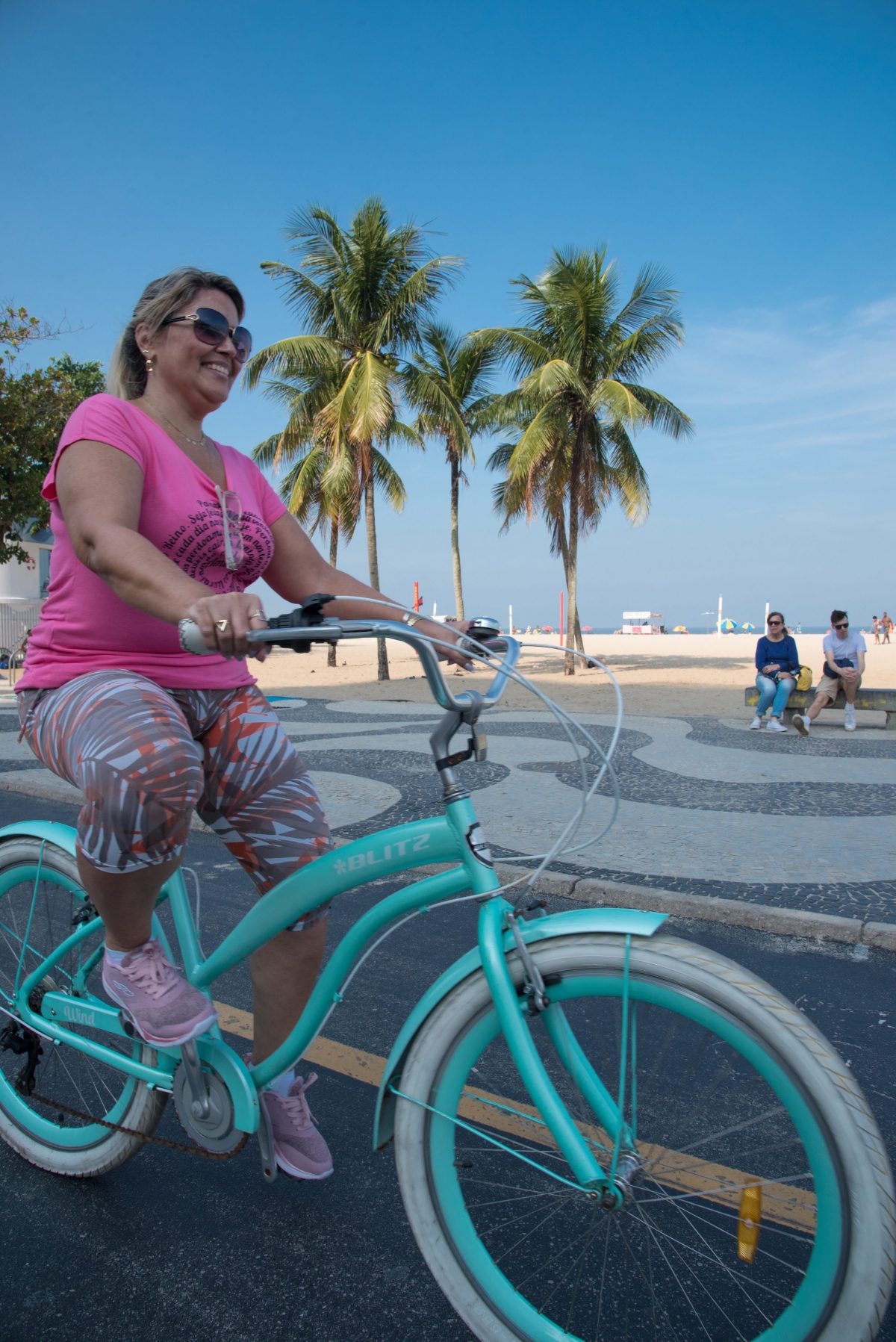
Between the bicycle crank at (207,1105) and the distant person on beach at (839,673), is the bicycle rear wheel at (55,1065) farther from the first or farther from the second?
the distant person on beach at (839,673)

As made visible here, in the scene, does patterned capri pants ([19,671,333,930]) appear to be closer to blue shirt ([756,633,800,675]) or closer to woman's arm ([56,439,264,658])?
woman's arm ([56,439,264,658])

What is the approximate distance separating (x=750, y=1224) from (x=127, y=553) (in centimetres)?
156

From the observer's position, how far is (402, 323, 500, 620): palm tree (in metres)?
22.4

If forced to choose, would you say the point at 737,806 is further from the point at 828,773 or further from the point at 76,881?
the point at 76,881

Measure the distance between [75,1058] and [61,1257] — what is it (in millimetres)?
445

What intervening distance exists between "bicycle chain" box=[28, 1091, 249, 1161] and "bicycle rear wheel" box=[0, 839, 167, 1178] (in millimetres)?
14

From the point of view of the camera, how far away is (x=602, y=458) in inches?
960

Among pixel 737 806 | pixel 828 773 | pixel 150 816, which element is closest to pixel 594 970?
pixel 150 816

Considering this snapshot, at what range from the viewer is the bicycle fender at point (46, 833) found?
86.0 inches

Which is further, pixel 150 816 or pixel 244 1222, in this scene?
pixel 244 1222

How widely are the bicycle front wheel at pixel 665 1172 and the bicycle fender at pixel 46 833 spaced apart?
1119 millimetres

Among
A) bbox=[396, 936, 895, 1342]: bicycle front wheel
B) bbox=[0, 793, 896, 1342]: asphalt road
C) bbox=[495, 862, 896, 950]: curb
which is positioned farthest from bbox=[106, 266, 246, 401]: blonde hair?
bbox=[495, 862, 896, 950]: curb

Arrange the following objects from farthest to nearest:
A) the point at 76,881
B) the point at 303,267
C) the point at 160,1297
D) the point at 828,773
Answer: the point at 303,267
the point at 828,773
the point at 76,881
the point at 160,1297

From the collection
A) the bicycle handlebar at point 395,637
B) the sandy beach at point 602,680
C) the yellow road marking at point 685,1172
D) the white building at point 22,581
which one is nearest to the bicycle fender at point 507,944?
the yellow road marking at point 685,1172
